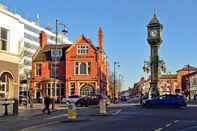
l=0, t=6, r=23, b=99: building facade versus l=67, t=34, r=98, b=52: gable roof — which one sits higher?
l=67, t=34, r=98, b=52: gable roof

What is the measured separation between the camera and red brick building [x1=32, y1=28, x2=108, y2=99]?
95.5 m

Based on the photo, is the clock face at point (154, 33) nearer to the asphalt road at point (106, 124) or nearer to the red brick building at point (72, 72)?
the red brick building at point (72, 72)

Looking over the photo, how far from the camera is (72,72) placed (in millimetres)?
96125

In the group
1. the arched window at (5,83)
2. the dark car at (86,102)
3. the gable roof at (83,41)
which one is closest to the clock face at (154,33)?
the gable roof at (83,41)

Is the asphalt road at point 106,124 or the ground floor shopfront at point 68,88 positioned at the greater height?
the ground floor shopfront at point 68,88

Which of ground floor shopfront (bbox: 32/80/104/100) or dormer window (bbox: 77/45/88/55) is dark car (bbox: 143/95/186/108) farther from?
dormer window (bbox: 77/45/88/55)

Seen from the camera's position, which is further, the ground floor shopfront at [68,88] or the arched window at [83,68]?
the arched window at [83,68]

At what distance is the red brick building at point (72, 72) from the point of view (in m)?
95.5

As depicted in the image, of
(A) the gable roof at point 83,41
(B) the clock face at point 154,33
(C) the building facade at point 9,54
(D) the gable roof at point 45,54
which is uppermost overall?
(B) the clock face at point 154,33

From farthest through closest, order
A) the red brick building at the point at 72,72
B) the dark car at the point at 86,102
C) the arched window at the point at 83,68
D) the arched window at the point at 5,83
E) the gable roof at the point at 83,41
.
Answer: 1. the gable roof at the point at 83,41
2. the arched window at the point at 83,68
3. the red brick building at the point at 72,72
4. the dark car at the point at 86,102
5. the arched window at the point at 5,83

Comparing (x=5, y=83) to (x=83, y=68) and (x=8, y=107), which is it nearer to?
(x=8, y=107)

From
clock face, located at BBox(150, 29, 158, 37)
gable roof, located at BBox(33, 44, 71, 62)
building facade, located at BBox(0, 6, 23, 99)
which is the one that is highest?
clock face, located at BBox(150, 29, 158, 37)

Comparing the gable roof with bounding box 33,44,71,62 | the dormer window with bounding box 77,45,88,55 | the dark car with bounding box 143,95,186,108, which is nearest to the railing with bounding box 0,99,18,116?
the dark car with bounding box 143,95,186,108

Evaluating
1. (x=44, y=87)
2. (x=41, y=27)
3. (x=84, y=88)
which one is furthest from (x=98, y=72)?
(x=41, y=27)
